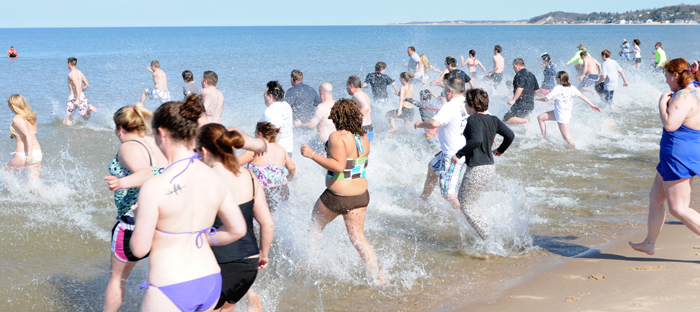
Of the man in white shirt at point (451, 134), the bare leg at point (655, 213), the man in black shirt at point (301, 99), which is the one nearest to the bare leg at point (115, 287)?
the man in white shirt at point (451, 134)

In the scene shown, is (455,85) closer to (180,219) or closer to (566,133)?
(180,219)

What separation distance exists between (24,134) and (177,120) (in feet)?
16.6

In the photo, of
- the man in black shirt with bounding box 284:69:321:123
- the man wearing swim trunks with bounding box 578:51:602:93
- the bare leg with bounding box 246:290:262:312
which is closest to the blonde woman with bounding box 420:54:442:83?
the man wearing swim trunks with bounding box 578:51:602:93

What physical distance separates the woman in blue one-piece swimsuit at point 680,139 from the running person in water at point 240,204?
328 cm

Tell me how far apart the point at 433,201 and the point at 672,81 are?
3.39 m

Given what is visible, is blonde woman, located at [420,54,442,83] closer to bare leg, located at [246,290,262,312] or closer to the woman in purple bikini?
bare leg, located at [246,290,262,312]

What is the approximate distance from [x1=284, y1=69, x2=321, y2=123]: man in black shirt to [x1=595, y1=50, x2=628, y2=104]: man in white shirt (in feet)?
28.4

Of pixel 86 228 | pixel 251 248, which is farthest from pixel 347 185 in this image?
pixel 86 228

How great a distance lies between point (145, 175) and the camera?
334cm

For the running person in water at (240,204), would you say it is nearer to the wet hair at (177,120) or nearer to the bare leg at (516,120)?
the wet hair at (177,120)

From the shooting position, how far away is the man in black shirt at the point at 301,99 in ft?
26.5

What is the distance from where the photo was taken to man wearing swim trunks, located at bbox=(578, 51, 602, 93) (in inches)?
558

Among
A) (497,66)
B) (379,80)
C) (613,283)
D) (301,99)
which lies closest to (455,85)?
(613,283)

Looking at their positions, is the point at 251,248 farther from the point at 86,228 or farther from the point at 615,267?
the point at 86,228
